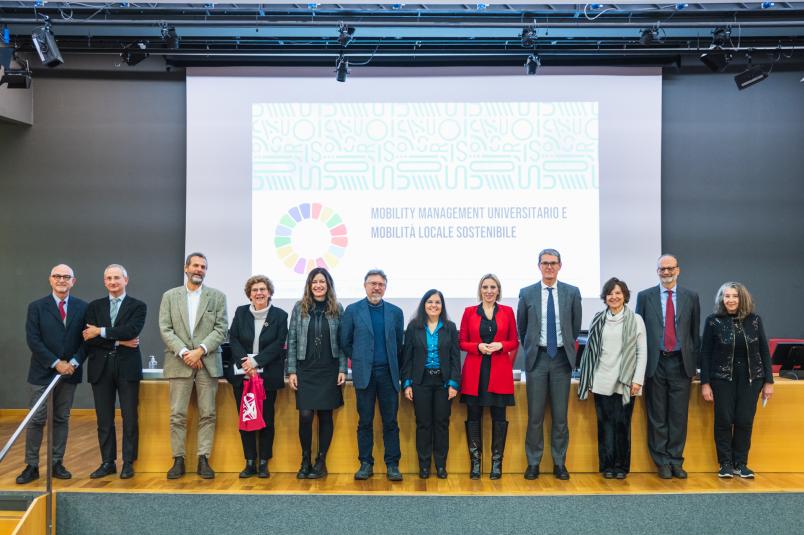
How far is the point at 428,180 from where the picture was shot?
6.98 metres

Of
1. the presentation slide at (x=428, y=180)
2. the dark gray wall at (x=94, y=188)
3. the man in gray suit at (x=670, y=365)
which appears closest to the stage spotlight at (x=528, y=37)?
the presentation slide at (x=428, y=180)

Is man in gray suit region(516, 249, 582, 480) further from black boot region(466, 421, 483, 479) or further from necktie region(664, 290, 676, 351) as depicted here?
necktie region(664, 290, 676, 351)

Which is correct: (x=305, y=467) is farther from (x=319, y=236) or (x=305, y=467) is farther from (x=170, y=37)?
(x=170, y=37)

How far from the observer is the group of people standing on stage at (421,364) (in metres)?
4.46

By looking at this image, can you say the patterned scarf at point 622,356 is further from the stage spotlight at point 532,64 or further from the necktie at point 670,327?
the stage spotlight at point 532,64

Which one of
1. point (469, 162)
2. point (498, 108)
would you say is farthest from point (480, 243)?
point (498, 108)

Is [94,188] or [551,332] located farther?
[94,188]

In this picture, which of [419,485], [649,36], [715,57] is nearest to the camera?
[419,485]

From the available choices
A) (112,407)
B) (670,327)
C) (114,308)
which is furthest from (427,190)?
(112,407)

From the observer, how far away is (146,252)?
753 centimetres

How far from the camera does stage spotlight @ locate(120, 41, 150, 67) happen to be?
6469 millimetres

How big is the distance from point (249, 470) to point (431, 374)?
145 cm

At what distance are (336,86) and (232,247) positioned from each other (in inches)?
81.3

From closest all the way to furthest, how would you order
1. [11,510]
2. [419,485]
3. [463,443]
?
[11,510] < [419,485] < [463,443]
